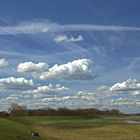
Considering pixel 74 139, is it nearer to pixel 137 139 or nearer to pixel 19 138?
pixel 137 139

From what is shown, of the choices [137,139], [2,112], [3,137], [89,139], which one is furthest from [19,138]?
[2,112]

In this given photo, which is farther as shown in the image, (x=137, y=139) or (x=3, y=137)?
(x=137, y=139)

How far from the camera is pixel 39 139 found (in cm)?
4831

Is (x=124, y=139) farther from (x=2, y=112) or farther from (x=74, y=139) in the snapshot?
(x=2, y=112)

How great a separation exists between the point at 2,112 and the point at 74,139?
141m

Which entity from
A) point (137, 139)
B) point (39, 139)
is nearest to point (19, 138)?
point (39, 139)

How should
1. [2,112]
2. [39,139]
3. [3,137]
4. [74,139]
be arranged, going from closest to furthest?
[3,137], [39,139], [74,139], [2,112]

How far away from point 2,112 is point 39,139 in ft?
501

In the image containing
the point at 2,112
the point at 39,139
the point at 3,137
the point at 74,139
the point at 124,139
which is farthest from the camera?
the point at 2,112

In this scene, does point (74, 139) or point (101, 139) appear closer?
point (74, 139)

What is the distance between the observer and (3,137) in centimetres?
4128

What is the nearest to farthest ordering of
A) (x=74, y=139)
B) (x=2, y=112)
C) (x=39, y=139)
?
1. (x=39, y=139)
2. (x=74, y=139)
3. (x=2, y=112)

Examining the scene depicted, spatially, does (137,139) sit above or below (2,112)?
below

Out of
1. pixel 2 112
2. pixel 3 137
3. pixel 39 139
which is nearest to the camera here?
pixel 3 137
